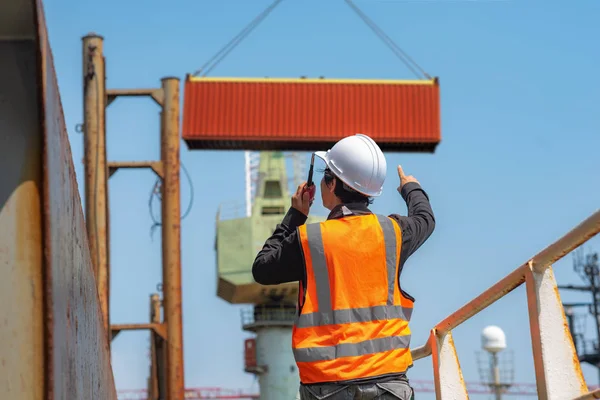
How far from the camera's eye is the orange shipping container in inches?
1187

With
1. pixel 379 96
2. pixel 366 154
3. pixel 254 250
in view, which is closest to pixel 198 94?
pixel 379 96

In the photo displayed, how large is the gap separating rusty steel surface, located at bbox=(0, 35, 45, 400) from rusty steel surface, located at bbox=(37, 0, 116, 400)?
2 centimetres

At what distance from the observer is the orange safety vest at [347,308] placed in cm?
373

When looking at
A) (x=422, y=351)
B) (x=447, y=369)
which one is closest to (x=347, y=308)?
(x=447, y=369)

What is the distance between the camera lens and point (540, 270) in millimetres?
4109

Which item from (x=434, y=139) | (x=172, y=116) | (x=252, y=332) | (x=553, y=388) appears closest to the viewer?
(x=553, y=388)

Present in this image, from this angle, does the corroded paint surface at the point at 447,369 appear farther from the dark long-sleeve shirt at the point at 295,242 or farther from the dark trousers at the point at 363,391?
the dark trousers at the point at 363,391

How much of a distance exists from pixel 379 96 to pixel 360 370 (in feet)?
88.9

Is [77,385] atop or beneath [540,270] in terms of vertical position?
beneath

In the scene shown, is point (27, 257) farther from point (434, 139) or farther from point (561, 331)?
point (434, 139)

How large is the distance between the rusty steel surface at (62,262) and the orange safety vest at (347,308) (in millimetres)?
746

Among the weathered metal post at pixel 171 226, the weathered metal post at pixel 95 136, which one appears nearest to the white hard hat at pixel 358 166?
the weathered metal post at pixel 95 136

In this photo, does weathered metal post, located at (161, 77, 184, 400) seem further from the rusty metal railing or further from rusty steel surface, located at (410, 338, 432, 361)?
the rusty metal railing

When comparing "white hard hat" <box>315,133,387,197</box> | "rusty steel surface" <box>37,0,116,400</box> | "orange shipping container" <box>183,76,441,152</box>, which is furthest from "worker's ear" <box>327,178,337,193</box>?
Result: "orange shipping container" <box>183,76,441,152</box>
